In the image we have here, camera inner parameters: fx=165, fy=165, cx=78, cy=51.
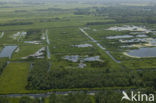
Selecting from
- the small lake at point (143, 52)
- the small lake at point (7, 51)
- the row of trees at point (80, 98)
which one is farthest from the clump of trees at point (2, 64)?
the small lake at point (143, 52)

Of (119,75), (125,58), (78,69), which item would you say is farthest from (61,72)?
(125,58)

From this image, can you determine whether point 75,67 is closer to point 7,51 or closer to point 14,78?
point 14,78

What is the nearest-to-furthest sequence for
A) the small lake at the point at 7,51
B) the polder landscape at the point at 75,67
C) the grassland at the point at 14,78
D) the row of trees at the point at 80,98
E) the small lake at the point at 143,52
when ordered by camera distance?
1. the row of trees at the point at 80,98
2. the polder landscape at the point at 75,67
3. the grassland at the point at 14,78
4. the small lake at the point at 143,52
5. the small lake at the point at 7,51

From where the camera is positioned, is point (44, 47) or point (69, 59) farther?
point (44, 47)

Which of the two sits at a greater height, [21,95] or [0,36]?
[0,36]

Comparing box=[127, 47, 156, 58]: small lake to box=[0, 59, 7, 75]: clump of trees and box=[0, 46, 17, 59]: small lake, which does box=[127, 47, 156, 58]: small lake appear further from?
box=[0, 46, 17, 59]: small lake

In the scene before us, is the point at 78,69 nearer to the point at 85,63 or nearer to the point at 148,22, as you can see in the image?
the point at 85,63

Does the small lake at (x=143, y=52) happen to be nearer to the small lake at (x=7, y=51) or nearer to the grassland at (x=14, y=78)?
the grassland at (x=14, y=78)

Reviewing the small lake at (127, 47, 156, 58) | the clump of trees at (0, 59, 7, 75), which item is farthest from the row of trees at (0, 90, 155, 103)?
the small lake at (127, 47, 156, 58)
